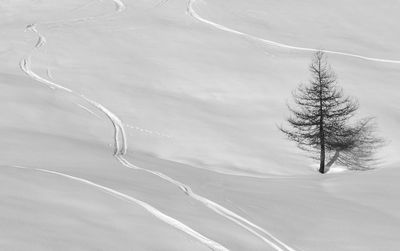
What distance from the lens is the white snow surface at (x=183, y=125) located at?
9.87 metres

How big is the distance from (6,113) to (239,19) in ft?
86.0

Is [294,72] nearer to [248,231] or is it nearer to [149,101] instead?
[149,101]

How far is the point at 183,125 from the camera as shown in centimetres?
2994

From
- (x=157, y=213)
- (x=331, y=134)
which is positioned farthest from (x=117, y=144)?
(x=157, y=213)

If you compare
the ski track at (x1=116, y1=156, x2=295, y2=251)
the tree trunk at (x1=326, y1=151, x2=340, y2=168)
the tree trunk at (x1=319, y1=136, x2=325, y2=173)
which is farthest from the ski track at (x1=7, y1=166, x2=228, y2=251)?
the tree trunk at (x1=326, y1=151, x2=340, y2=168)

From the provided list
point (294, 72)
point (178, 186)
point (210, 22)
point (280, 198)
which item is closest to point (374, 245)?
point (280, 198)

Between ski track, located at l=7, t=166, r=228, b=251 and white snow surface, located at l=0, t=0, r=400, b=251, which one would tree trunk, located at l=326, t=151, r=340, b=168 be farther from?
ski track, located at l=7, t=166, r=228, b=251

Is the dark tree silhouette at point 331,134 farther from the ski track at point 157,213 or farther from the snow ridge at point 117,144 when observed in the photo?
the ski track at point 157,213

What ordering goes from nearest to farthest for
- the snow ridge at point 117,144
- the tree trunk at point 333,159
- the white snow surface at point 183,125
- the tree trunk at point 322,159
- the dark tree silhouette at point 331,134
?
the snow ridge at point 117,144 < the white snow surface at point 183,125 < the tree trunk at point 322,159 < the dark tree silhouette at point 331,134 < the tree trunk at point 333,159

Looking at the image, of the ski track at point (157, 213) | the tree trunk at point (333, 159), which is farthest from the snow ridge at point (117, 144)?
the tree trunk at point (333, 159)

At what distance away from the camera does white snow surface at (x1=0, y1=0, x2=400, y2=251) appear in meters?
9.87

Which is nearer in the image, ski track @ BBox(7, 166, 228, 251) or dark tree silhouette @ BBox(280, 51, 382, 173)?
ski track @ BBox(7, 166, 228, 251)

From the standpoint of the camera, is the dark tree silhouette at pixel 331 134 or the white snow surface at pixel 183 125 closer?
the white snow surface at pixel 183 125

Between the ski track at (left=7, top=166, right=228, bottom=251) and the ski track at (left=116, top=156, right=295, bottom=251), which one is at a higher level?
the ski track at (left=7, top=166, right=228, bottom=251)
